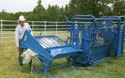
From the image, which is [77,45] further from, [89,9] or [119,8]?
[89,9]

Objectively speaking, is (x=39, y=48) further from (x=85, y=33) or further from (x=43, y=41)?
(x=85, y=33)

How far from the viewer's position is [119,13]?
1021 inches

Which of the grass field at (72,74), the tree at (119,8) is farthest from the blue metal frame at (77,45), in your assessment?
the tree at (119,8)

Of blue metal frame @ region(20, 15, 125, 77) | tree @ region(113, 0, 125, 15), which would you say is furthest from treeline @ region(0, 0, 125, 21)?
blue metal frame @ region(20, 15, 125, 77)

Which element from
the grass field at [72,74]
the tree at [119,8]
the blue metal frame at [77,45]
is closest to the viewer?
the blue metal frame at [77,45]

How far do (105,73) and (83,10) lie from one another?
29.6 metres

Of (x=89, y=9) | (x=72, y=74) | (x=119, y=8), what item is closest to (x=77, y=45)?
(x=72, y=74)

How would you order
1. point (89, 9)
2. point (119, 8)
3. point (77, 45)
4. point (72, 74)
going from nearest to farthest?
point (72, 74), point (77, 45), point (119, 8), point (89, 9)

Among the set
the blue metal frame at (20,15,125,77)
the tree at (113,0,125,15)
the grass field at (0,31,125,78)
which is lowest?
the grass field at (0,31,125,78)

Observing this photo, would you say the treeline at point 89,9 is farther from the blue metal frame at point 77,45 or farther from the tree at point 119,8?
the blue metal frame at point 77,45

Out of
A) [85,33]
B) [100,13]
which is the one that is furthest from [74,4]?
[85,33]

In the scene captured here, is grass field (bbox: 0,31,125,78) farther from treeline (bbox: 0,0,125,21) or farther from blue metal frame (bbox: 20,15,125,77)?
treeline (bbox: 0,0,125,21)

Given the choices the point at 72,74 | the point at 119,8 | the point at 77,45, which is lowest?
the point at 72,74

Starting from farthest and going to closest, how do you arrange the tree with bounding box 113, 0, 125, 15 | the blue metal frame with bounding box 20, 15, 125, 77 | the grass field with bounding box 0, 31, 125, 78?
the tree with bounding box 113, 0, 125, 15 → the grass field with bounding box 0, 31, 125, 78 → the blue metal frame with bounding box 20, 15, 125, 77
